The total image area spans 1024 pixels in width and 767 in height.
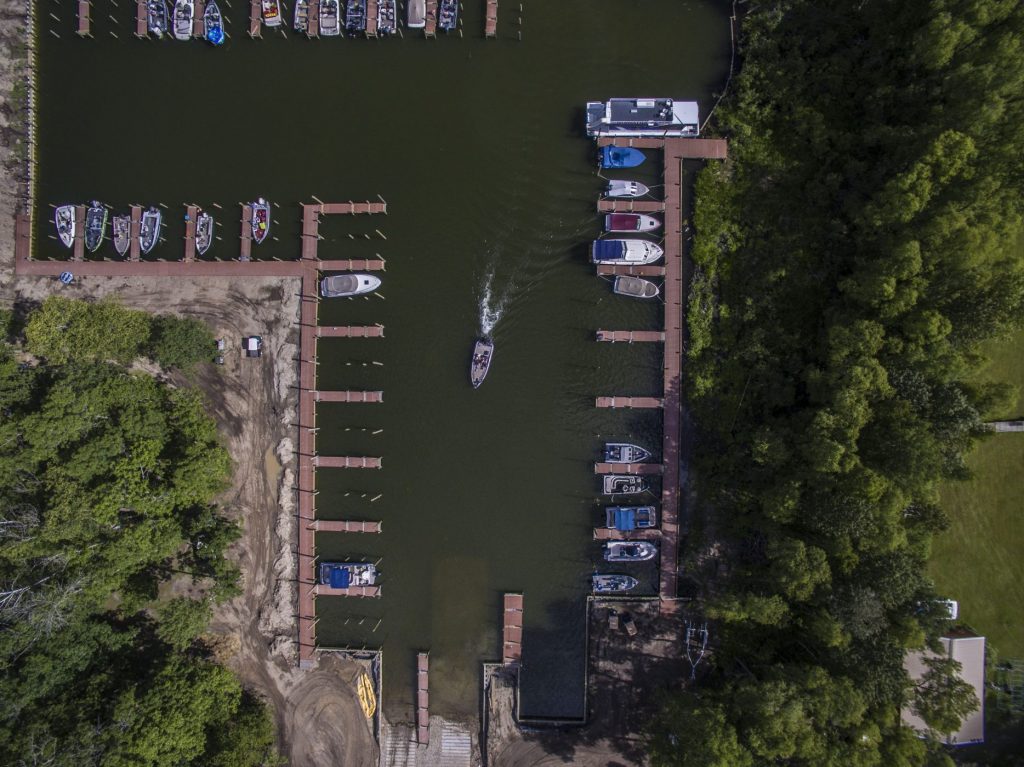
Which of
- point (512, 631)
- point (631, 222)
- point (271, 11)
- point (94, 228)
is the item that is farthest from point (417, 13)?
point (512, 631)

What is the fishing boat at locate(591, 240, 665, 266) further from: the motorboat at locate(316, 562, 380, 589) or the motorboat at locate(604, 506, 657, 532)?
the motorboat at locate(316, 562, 380, 589)

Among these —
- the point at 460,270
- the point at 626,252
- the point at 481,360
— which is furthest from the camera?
the point at 460,270

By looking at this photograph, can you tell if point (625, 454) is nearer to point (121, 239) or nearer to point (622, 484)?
point (622, 484)

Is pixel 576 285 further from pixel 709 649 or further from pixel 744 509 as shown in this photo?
pixel 709 649

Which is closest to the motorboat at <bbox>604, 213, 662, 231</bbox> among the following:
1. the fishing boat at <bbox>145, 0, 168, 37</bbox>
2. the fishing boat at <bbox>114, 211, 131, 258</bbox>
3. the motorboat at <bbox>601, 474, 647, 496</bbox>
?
the motorboat at <bbox>601, 474, 647, 496</bbox>

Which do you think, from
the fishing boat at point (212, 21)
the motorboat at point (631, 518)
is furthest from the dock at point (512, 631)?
the fishing boat at point (212, 21)

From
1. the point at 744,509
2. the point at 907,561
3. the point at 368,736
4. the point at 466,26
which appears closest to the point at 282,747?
the point at 368,736
